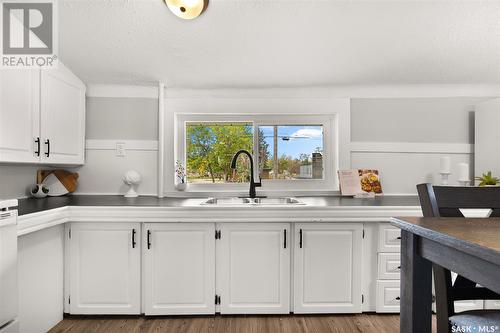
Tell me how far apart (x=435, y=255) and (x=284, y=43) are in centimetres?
183

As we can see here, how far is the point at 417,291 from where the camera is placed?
94 cm

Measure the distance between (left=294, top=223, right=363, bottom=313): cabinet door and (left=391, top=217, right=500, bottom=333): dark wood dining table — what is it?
1.11 meters

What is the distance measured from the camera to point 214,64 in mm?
2461

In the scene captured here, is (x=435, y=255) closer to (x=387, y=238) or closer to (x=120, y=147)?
(x=387, y=238)

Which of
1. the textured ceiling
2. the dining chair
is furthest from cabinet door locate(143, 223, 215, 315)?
the dining chair

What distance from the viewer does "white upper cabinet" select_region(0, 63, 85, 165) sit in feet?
5.98

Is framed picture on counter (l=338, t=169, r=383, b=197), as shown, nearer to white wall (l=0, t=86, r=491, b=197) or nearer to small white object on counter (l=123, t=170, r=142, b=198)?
white wall (l=0, t=86, r=491, b=197)

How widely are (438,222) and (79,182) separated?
2725 millimetres

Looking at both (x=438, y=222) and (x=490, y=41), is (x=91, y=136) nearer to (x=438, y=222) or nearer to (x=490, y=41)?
(x=438, y=222)

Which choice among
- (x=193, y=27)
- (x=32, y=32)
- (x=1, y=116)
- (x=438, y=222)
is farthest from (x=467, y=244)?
(x=32, y=32)

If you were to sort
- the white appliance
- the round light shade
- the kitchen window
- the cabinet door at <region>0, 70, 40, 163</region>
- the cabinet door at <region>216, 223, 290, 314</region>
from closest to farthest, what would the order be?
the white appliance, the cabinet door at <region>0, 70, 40, 163</region>, the round light shade, the cabinet door at <region>216, 223, 290, 314</region>, the kitchen window

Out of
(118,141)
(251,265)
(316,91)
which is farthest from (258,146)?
(118,141)
